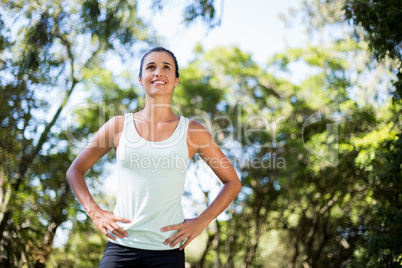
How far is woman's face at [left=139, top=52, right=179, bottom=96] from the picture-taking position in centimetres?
205

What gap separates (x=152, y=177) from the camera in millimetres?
1840

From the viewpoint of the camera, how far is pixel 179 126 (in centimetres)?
202

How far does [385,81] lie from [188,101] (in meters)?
6.36

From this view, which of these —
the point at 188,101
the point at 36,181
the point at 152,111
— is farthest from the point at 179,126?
the point at 188,101

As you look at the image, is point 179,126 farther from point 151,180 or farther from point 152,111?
point 151,180

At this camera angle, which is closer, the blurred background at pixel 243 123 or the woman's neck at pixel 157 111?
the woman's neck at pixel 157 111

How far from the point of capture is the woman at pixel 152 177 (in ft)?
5.87

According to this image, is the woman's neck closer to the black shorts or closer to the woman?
the woman

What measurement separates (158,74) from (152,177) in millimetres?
500

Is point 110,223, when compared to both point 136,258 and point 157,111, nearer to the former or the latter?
point 136,258

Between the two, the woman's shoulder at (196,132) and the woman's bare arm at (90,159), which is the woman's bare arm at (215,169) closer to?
the woman's shoulder at (196,132)

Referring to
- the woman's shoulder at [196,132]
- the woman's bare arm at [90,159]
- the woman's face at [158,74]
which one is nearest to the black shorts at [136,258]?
the woman's bare arm at [90,159]

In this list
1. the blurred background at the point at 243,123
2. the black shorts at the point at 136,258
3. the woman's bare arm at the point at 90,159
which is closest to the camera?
the black shorts at the point at 136,258

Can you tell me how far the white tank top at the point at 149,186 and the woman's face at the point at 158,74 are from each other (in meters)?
0.23
